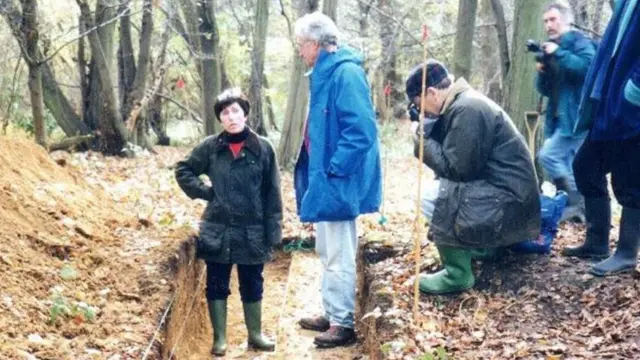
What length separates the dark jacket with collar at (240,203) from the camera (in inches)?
225

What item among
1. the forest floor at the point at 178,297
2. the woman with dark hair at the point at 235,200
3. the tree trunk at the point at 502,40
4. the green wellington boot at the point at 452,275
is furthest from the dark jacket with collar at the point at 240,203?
the tree trunk at the point at 502,40

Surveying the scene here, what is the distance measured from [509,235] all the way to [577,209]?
1882 mm

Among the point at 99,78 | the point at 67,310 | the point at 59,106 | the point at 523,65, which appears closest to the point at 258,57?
the point at 99,78

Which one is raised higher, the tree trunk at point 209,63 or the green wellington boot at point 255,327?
the tree trunk at point 209,63

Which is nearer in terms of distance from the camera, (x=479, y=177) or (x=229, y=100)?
(x=479, y=177)

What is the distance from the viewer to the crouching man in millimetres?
4961

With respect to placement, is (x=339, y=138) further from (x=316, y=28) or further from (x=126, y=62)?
(x=126, y=62)

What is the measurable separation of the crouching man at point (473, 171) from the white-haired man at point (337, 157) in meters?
0.41

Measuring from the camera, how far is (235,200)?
575cm

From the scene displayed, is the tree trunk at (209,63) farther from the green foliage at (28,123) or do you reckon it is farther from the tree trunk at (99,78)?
the green foliage at (28,123)

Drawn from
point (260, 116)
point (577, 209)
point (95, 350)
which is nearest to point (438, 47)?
point (260, 116)

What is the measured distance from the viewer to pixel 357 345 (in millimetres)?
5621

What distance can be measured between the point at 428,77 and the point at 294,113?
9586mm

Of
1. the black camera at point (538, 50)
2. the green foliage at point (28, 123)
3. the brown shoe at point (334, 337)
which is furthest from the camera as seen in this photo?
the green foliage at point (28, 123)
